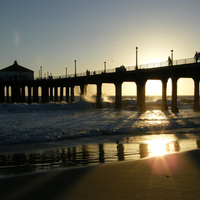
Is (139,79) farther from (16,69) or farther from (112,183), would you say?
(16,69)

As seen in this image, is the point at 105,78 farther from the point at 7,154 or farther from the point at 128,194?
the point at 128,194

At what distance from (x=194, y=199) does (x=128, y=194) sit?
3.93ft

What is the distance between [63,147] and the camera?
10.3 metres

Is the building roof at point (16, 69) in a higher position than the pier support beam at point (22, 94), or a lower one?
higher

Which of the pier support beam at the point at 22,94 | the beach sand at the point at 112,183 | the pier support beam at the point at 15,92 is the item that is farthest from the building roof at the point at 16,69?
the beach sand at the point at 112,183

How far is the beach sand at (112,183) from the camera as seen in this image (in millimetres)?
4664

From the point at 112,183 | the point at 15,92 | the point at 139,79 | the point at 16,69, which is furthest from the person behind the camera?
the point at 16,69

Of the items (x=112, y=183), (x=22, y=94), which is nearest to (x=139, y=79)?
(x=112, y=183)

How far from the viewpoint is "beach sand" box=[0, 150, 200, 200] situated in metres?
4.66

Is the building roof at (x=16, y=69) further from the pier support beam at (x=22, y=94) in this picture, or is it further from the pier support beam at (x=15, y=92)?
the pier support beam at (x=22, y=94)

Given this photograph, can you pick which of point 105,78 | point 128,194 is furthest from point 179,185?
point 105,78

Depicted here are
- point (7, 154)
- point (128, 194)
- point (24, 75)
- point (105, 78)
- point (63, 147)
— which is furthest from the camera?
point (24, 75)

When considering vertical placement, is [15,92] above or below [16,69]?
below

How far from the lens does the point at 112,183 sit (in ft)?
Answer: 17.6
